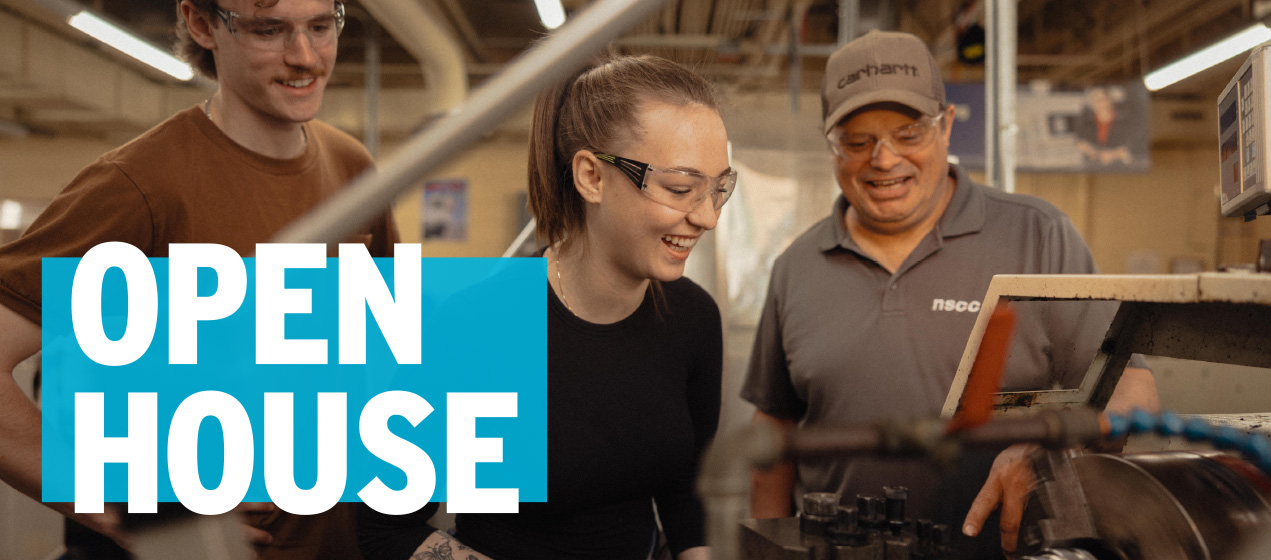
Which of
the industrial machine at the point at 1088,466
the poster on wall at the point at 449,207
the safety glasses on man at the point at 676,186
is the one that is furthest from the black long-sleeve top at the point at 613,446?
the poster on wall at the point at 449,207

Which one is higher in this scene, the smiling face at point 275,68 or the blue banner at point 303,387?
the smiling face at point 275,68

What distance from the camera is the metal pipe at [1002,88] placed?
2.43 m

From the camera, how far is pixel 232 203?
4.82 ft

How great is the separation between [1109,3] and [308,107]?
8515 mm

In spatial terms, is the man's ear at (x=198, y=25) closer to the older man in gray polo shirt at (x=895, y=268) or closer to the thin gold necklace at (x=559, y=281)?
the thin gold necklace at (x=559, y=281)

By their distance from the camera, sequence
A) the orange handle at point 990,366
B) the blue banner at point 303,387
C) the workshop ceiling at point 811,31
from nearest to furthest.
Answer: the orange handle at point 990,366 < the blue banner at point 303,387 < the workshop ceiling at point 811,31

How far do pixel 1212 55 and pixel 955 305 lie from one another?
5019 mm

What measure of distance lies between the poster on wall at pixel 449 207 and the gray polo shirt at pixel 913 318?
8.77 metres

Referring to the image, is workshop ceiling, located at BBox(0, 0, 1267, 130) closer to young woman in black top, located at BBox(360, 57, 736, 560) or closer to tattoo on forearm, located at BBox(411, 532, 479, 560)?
young woman in black top, located at BBox(360, 57, 736, 560)

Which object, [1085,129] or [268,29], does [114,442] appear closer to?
[268,29]

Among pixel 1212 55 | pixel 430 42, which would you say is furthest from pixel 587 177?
pixel 1212 55

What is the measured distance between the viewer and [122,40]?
5691mm

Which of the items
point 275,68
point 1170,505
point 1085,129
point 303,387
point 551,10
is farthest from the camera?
point 551,10

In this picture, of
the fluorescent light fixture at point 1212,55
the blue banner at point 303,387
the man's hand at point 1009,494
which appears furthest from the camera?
the fluorescent light fixture at point 1212,55
